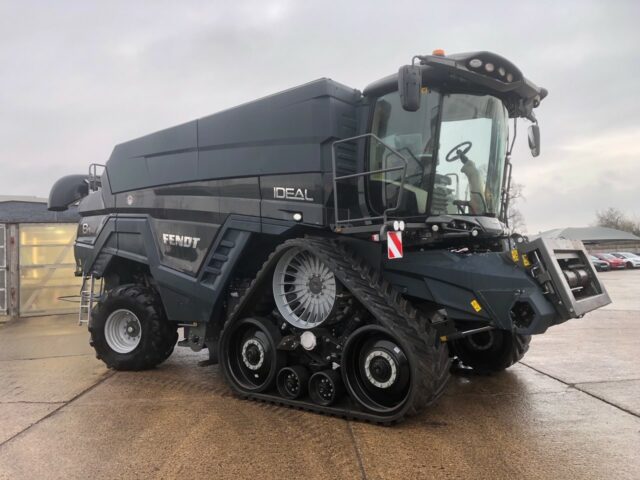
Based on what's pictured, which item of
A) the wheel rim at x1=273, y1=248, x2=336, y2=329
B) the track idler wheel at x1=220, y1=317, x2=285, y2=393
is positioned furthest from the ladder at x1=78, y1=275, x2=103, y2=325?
the wheel rim at x1=273, y1=248, x2=336, y2=329

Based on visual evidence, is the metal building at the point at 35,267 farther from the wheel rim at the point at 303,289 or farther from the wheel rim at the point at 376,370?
the wheel rim at the point at 376,370

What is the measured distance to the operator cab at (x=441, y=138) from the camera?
4625mm

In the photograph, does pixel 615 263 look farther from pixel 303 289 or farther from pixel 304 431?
pixel 304 431

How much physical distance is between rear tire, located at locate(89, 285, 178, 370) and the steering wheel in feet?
13.7

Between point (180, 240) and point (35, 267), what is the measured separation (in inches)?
359

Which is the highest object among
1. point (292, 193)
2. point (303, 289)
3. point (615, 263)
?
point (292, 193)

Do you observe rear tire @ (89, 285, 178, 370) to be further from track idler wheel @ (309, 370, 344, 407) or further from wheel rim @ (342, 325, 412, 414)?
wheel rim @ (342, 325, 412, 414)

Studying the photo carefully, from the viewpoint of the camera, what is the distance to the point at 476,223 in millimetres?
4922

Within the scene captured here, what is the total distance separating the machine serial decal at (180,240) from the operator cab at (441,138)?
2240 mm

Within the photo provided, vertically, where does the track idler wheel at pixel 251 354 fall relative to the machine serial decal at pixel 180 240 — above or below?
below

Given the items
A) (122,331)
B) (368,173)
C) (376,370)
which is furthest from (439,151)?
(122,331)

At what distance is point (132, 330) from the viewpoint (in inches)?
270

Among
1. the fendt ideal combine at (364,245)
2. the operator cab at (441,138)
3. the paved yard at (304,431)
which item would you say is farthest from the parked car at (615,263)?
the operator cab at (441,138)

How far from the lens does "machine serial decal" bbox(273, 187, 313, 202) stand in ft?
16.7
